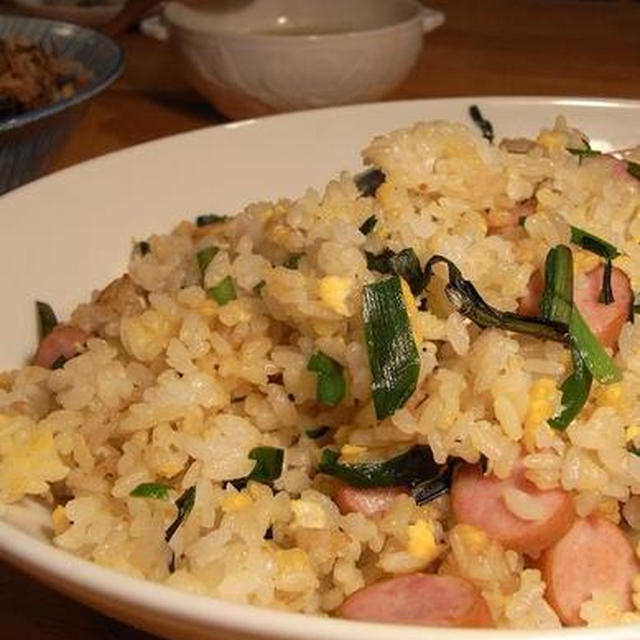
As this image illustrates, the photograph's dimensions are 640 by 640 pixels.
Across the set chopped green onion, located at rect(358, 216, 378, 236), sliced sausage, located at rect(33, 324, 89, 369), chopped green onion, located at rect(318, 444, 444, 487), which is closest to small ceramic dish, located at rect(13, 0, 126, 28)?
sliced sausage, located at rect(33, 324, 89, 369)

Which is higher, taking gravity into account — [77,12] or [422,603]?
[422,603]

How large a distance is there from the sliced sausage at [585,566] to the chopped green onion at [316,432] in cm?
25

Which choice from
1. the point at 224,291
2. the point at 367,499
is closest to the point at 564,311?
the point at 367,499

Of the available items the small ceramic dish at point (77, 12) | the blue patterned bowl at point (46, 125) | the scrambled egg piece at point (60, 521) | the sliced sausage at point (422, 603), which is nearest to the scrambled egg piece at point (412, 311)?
the sliced sausage at point (422, 603)

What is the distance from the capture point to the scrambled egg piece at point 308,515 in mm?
958

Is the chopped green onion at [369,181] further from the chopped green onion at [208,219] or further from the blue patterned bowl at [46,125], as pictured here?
the blue patterned bowl at [46,125]

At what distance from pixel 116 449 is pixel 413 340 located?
1.02ft

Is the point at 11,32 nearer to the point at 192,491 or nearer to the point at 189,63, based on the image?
the point at 189,63

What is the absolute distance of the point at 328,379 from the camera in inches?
40.7

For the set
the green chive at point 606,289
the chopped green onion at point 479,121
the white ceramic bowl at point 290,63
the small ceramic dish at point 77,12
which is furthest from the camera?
the small ceramic dish at point 77,12

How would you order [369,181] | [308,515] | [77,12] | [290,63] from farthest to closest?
1. [77,12]
2. [290,63]
3. [369,181]
4. [308,515]

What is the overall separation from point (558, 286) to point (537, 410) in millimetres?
135

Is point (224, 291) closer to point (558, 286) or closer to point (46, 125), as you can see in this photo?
point (558, 286)

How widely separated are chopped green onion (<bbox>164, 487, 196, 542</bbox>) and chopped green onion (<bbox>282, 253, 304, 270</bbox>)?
27cm
